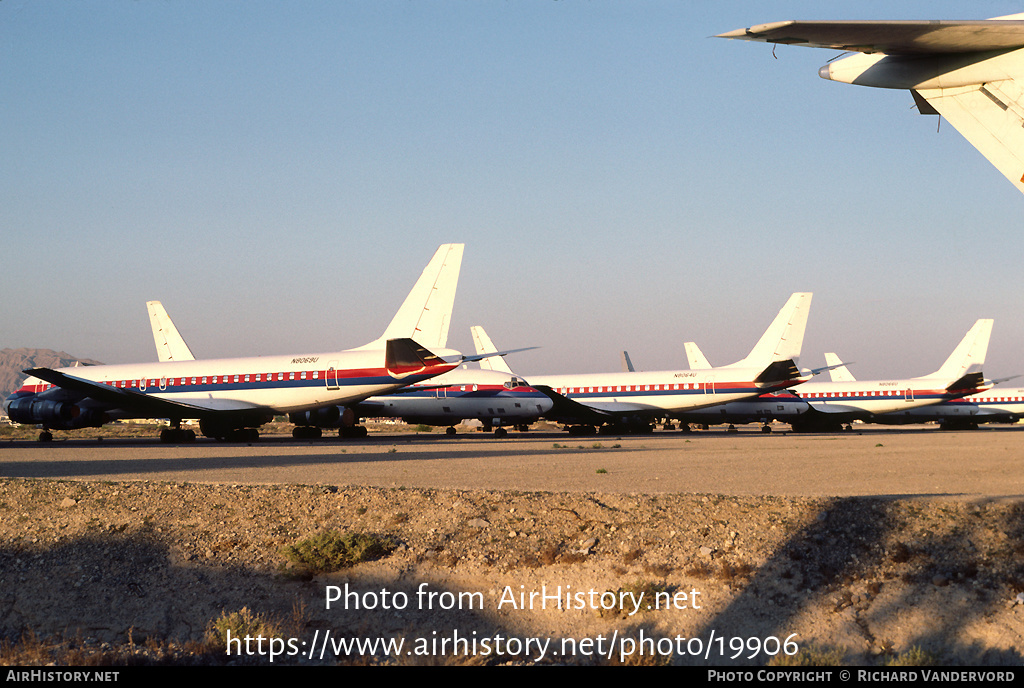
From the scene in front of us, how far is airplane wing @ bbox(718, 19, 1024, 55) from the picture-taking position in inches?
297

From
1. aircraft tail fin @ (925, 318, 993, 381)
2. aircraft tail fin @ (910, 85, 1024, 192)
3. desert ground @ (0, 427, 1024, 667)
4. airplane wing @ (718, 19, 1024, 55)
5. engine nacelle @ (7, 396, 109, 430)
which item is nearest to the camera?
airplane wing @ (718, 19, 1024, 55)

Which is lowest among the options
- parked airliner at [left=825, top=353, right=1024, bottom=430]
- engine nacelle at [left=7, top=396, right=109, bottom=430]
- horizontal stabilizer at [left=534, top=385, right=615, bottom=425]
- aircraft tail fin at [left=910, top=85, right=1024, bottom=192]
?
parked airliner at [left=825, top=353, right=1024, bottom=430]

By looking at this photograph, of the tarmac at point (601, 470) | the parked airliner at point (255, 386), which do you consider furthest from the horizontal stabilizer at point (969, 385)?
the parked airliner at point (255, 386)

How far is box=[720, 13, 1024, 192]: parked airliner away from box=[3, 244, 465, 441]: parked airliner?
78.3 feet

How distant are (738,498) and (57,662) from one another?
29.2ft

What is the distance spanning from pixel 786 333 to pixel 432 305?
1006 inches

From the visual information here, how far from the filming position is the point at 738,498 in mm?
11883

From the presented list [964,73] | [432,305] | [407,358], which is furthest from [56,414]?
[964,73]

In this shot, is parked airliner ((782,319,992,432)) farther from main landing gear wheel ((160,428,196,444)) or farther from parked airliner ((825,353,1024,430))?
main landing gear wheel ((160,428,196,444))

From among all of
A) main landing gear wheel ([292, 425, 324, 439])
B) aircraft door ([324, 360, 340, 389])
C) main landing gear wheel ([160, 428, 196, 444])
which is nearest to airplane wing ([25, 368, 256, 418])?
main landing gear wheel ([160, 428, 196, 444])

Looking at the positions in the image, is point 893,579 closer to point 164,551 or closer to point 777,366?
point 164,551

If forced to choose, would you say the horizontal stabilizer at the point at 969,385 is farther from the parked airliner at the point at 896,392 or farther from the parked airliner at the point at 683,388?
the parked airliner at the point at 683,388

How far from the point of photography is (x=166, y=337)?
1816 inches

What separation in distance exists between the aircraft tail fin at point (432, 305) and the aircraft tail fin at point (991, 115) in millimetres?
24932
